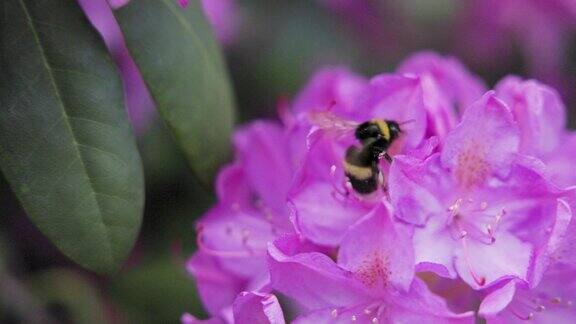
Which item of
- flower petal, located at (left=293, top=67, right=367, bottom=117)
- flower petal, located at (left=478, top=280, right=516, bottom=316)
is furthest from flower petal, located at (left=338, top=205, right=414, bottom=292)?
flower petal, located at (left=293, top=67, right=367, bottom=117)

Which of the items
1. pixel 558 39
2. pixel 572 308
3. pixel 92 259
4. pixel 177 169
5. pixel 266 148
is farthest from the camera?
pixel 558 39

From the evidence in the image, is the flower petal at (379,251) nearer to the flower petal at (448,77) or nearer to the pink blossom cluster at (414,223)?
the pink blossom cluster at (414,223)

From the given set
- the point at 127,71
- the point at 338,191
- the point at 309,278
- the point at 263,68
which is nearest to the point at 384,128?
the point at 338,191

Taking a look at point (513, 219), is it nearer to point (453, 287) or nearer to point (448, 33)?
point (453, 287)

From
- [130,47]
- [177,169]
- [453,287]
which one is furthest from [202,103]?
[177,169]

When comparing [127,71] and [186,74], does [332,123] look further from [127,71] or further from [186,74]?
[127,71]

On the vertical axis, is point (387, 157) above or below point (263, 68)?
above

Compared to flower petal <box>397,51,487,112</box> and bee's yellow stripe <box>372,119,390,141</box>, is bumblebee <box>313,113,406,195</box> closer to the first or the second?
bee's yellow stripe <box>372,119,390,141</box>
